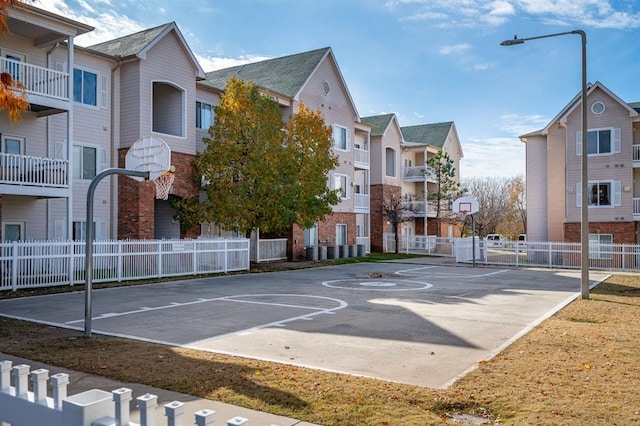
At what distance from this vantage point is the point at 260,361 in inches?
312

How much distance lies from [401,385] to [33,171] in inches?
699

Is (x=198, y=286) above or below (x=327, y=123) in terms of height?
below

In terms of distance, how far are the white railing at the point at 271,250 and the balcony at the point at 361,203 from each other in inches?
387

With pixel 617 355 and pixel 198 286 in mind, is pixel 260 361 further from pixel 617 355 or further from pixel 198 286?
pixel 198 286

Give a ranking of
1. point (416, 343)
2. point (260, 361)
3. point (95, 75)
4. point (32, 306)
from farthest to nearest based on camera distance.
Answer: point (95, 75) → point (32, 306) → point (416, 343) → point (260, 361)

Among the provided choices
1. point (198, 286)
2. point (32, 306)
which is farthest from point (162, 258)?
point (32, 306)

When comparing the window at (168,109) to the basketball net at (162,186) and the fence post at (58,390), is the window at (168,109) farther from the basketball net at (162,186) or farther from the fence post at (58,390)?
the fence post at (58,390)

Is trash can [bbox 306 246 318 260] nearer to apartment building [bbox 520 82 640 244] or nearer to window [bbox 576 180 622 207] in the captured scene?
apartment building [bbox 520 82 640 244]

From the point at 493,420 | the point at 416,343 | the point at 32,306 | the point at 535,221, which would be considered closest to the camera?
the point at 493,420

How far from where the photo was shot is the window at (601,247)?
28.3 metres

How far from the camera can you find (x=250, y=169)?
25.3 metres

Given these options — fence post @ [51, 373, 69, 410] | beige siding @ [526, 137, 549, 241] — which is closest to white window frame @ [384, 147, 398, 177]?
beige siding @ [526, 137, 549, 241]

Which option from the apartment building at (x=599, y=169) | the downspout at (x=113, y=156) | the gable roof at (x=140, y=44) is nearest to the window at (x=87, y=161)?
the downspout at (x=113, y=156)

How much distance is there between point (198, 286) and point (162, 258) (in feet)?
10.1
